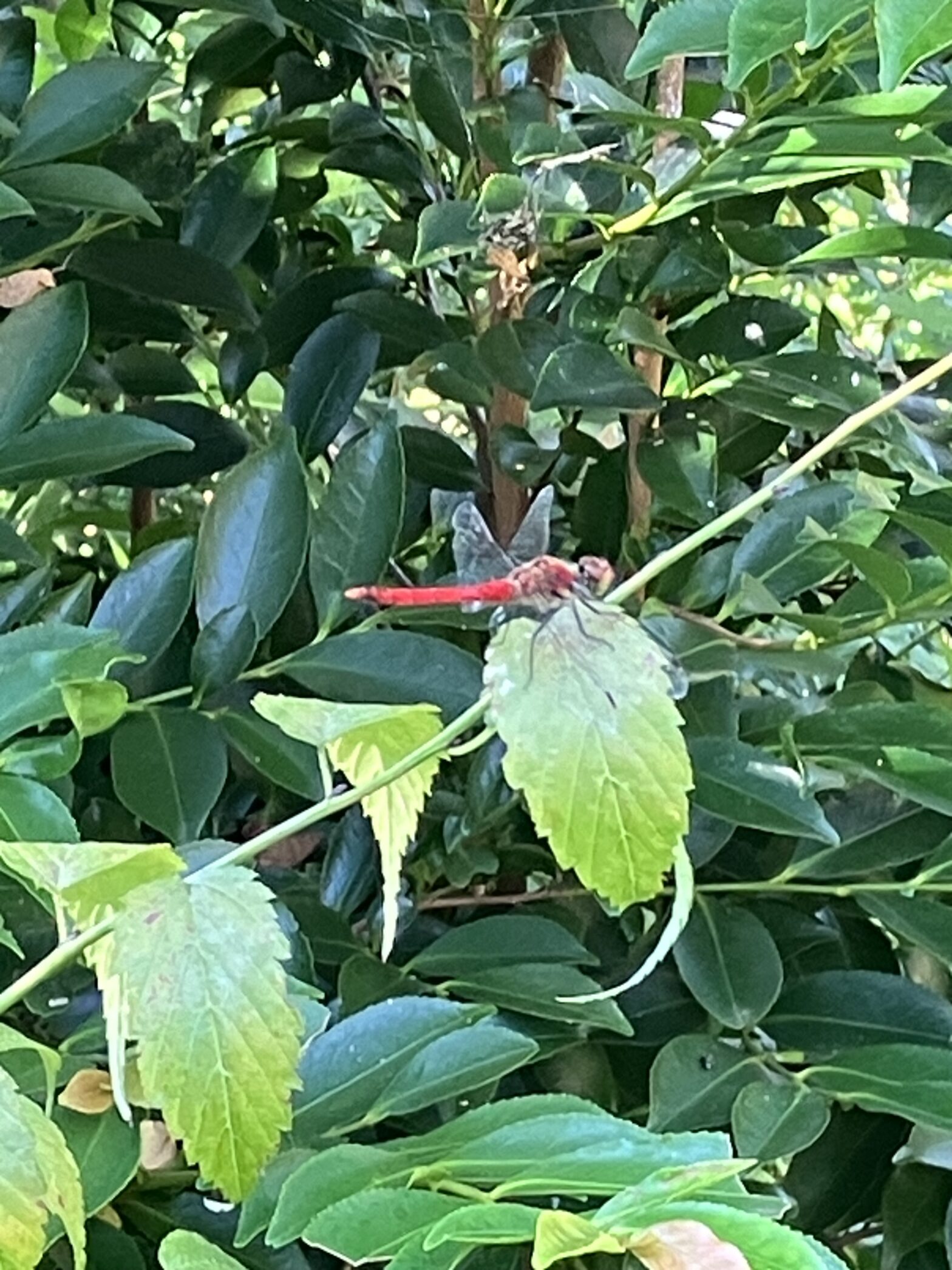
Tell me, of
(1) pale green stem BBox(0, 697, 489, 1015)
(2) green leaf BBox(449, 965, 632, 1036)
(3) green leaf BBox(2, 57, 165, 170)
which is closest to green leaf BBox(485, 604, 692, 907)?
(1) pale green stem BBox(0, 697, 489, 1015)

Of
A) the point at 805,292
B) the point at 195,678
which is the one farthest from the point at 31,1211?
the point at 805,292

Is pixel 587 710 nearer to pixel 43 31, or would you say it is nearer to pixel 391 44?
pixel 391 44

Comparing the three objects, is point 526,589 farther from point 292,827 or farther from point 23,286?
point 23,286

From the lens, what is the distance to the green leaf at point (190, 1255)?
0.60 ft

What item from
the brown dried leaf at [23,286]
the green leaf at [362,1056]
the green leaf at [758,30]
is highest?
the green leaf at [758,30]

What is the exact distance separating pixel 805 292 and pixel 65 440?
0.64 metres

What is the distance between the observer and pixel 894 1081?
0.99ft

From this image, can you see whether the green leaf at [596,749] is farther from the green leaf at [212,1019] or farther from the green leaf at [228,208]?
the green leaf at [228,208]

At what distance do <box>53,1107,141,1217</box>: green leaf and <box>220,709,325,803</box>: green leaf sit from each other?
3.3 inches

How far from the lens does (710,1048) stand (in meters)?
0.33

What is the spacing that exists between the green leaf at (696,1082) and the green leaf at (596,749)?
0.13 m

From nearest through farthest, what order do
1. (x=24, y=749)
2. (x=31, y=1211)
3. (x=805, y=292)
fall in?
(x=31, y=1211) → (x=24, y=749) → (x=805, y=292)

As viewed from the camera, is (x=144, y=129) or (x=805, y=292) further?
(x=805, y=292)

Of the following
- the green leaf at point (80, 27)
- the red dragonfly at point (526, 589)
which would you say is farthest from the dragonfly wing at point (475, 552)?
the green leaf at point (80, 27)
